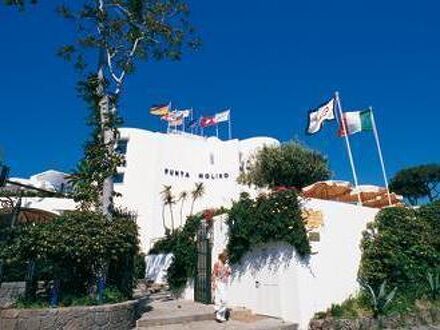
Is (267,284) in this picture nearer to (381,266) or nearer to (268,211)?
(268,211)

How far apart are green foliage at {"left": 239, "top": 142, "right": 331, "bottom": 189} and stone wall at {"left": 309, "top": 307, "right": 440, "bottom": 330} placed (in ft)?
80.9

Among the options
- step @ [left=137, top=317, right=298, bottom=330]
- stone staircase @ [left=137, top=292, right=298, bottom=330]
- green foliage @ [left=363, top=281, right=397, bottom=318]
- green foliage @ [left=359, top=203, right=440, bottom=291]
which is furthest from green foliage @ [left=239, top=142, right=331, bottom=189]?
step @ [left=137, top=317, right=298, bottom=330]

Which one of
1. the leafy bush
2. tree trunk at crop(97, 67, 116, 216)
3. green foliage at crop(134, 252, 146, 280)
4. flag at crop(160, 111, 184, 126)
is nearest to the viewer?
tree trunk at crop(97, 67, 116, 216)

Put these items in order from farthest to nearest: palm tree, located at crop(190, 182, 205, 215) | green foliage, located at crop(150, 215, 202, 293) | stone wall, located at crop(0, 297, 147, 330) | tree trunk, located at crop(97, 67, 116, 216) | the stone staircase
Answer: palm tree, located at crop(190, 182, 205, 215), green foliage, located at crop(150, 215, 202, 293), tree trunk, located at crop(97, 67, 116, 216), the stone staircase, stone wall, located at crop(0, 297, 147, 330)

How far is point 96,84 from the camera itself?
1434 centimetres

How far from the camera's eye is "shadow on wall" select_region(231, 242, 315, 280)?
11793 mm

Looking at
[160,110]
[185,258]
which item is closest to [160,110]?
[160,110]

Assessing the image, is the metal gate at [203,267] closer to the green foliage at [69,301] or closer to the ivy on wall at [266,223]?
the ivy on wall at [266,223]

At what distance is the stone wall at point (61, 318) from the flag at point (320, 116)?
10118 millimetres

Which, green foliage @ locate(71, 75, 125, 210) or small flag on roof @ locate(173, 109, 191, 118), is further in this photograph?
small flag on roof @ locate(173, 109, 191, 118)

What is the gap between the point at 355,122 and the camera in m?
16.5

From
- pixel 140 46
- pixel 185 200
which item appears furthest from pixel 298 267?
pixel 185 200

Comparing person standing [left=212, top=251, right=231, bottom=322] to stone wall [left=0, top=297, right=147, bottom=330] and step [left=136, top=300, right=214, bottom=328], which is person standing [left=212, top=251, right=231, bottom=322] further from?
stone wall [left=0, top=297, right=147, bottom=330]

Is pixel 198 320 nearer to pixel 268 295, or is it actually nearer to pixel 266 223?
pixel 268 295
